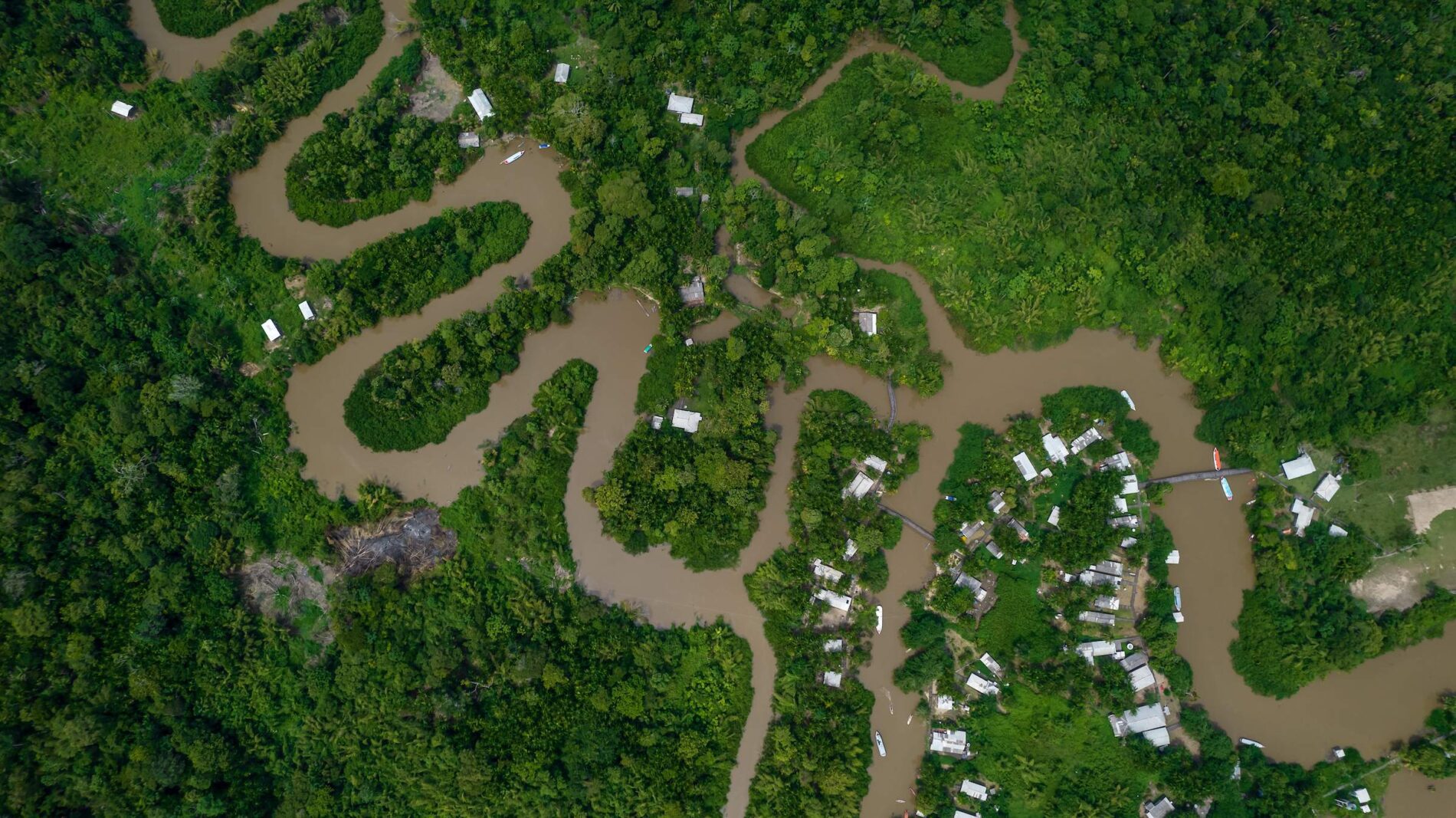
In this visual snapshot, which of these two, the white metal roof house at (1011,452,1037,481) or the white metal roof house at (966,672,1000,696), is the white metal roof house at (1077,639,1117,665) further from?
the white metal roof house at (1011,452,1037,481)

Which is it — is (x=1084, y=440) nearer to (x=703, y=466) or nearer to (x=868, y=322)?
(x=868, y=322)

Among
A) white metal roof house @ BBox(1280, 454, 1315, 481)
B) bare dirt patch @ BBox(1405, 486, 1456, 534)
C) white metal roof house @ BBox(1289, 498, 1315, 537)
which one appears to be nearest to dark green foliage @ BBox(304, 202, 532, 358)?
white metal roof house @ BBox(1280, 454, 1315, 481)

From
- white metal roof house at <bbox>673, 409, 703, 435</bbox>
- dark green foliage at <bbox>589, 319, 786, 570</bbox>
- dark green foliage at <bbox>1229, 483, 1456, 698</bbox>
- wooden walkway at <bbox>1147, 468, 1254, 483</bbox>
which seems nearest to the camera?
dark green foliage at <bbox>1229, 483, 1456, 698</bbox>

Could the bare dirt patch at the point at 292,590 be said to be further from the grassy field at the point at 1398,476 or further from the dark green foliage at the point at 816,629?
the grassy field at the point at 1398,476

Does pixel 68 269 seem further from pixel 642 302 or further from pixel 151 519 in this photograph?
pixel 642 302

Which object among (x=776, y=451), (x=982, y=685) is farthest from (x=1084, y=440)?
(x=776, y=451)

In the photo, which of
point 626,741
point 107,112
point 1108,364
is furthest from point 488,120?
point 1108,364
